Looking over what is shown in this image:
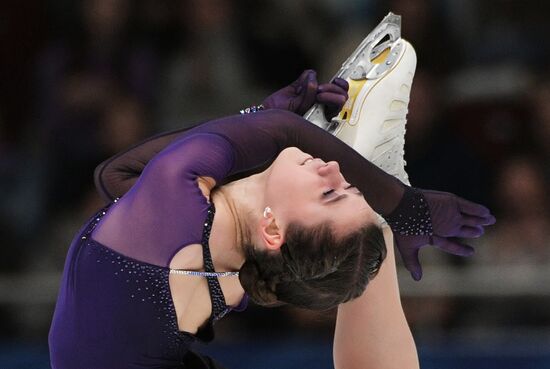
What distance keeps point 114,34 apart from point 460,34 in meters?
1.46

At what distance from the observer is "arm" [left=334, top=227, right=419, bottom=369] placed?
7.97 feet

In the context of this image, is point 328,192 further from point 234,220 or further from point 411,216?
point 411,216

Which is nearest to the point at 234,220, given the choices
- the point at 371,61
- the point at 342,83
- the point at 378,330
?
the point at 378,330

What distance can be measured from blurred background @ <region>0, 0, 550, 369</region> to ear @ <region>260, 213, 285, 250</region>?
5.69 feet

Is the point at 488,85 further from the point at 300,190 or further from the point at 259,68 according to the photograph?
the point at 300,190

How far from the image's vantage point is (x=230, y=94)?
4160 mm

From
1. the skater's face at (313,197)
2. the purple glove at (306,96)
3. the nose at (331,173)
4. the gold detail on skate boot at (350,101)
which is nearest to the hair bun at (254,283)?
the skater's face at (313,197)

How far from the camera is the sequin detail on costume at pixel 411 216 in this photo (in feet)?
7.75

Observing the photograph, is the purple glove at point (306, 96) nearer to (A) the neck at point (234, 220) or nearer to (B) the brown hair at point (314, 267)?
(A) the neck at point (234, 220)

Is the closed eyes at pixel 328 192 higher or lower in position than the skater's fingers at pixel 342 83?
lower

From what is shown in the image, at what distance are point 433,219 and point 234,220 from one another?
0.56 meters

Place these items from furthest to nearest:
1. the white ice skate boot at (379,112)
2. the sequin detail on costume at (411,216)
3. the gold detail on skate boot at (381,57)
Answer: the gold detail on skate boot at (381,57) < the white ice skate boot at (379,112) < the sequin detail on costume at (411,216)

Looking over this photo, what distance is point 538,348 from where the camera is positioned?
3.48 meters

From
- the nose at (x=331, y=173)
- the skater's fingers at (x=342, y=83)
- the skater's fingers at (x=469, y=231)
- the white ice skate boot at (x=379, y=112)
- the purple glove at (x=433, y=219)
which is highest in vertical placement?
the nose at (x=331, y=173)
